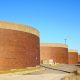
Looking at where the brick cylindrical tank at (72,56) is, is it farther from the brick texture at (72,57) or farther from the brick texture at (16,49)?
the brick texture at (16,49)

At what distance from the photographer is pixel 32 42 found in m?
43.4

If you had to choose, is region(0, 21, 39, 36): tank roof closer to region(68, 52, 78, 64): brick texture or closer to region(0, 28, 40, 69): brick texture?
region(0, 28, 40, 69): brick texture

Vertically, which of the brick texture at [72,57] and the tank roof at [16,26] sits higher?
the tank roof at [16,26]

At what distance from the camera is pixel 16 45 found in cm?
3706

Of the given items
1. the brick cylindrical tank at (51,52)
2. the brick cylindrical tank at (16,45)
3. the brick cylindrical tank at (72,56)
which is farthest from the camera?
the brick cylindrical tank at (72,56)

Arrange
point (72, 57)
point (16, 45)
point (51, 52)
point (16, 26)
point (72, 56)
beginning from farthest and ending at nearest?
point (72, 57)
point (72, 56)
point (51, 52)
point (16, 45)
point (16, 26)

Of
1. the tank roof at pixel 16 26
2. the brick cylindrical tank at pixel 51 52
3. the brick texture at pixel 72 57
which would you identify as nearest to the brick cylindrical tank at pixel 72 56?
the brick texture at pixel 72 57

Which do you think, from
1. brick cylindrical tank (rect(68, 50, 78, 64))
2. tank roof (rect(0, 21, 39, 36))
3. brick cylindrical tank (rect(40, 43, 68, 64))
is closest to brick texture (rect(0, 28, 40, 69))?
tank roof (rect(0, 21, 39, 36))

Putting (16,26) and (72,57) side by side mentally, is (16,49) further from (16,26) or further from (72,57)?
(72,57)

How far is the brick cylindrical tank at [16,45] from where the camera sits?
34.5 metres

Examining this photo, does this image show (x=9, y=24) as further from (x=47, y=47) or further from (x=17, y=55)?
(x=47, y=47)

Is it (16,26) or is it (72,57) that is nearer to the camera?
(16,26)

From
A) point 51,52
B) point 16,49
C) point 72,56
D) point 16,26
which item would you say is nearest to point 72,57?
point 72,56

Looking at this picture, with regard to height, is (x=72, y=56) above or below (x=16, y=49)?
above
